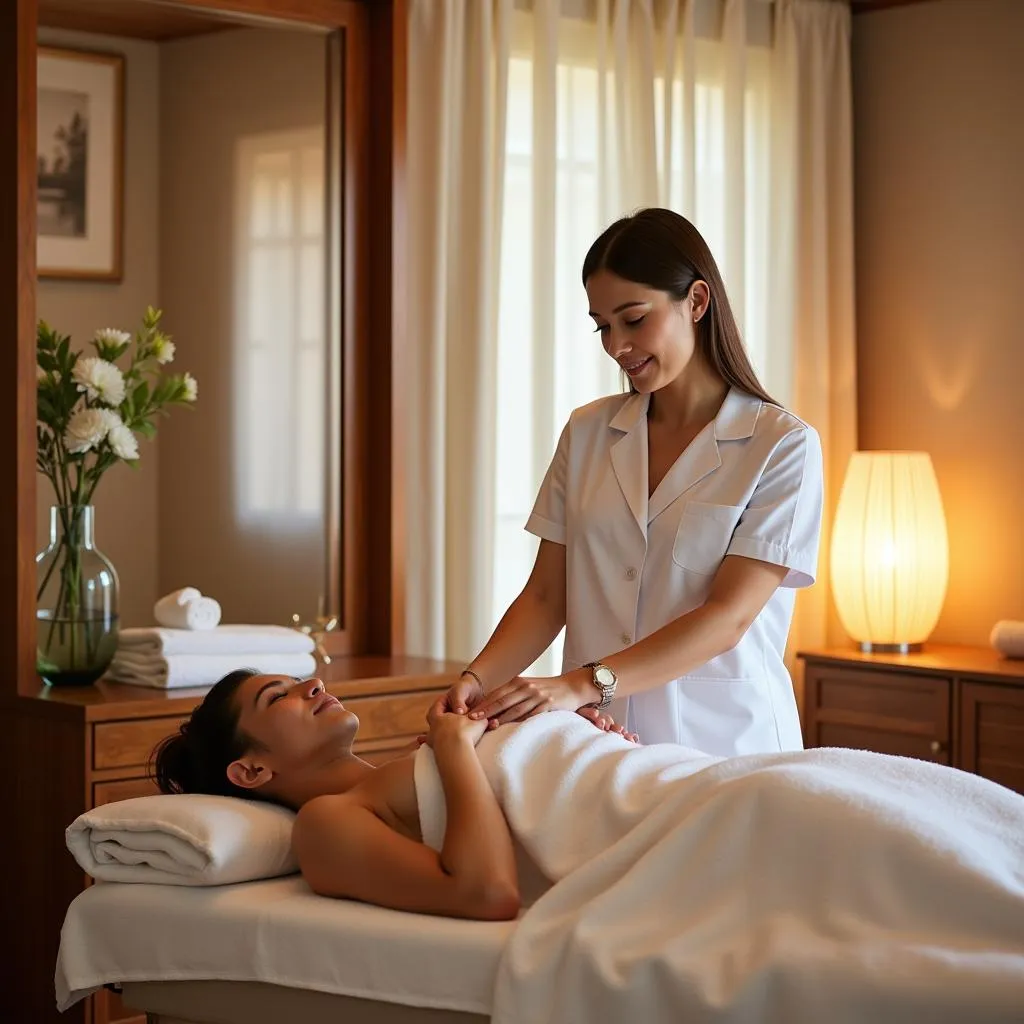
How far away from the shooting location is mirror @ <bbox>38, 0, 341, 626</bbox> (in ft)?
11.0

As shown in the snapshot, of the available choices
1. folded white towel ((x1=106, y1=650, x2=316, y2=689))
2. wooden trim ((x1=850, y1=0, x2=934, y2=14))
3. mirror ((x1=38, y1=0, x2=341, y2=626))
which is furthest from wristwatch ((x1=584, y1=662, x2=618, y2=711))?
wooden trim ((x1=850, y1=0, x2=934, y2=14))

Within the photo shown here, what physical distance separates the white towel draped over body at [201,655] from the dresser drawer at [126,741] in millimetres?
153

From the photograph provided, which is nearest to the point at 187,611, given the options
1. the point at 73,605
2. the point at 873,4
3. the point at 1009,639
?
the point at 73,605

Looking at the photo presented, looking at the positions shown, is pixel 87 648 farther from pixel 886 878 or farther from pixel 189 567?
pixel 886 878

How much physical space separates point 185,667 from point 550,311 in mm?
1491

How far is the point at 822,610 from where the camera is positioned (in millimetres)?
4727

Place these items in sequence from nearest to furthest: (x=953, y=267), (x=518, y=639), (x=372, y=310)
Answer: (x=518, y=639) → (x=372, y=310) → (x=953, y=267)

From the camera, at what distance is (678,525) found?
2.56m

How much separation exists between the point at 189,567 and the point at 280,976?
173cm

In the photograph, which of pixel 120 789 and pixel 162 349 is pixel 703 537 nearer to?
pixel 120 789

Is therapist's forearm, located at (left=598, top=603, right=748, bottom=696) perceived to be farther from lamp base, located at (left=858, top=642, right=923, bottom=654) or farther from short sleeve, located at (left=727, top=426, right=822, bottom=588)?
lamp base, located at (left=858, top=642, right=923, bottom=654)

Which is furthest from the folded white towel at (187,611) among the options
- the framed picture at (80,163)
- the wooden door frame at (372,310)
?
the framed picture at (80,163)

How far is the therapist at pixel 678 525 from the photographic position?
2471 millimetres

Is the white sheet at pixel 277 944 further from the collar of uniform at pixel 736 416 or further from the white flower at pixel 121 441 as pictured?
the white flower at pixel 121 441
